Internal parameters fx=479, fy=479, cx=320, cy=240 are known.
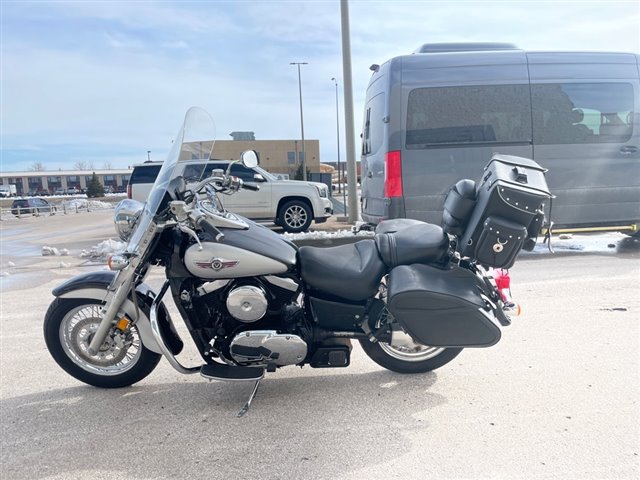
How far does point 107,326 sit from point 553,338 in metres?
3.36

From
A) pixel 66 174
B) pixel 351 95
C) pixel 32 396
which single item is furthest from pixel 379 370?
pixel 66 174

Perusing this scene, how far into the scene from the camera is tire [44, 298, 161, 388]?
3148 mm

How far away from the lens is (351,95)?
10758 mm

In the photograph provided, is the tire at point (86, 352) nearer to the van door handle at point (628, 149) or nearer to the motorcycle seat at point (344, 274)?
the motorcycle seat at point (344, 274)

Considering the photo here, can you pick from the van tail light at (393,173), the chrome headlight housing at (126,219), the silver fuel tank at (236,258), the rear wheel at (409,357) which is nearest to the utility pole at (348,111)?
the van tail light at (393,173)

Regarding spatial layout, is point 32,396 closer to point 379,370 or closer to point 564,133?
point 379,370

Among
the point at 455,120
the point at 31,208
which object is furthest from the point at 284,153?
the point at 455,120

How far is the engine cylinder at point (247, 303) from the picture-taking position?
9.07 ft

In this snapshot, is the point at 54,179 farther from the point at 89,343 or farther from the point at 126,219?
the point at 126,219

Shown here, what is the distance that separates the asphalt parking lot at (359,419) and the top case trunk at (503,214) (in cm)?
95

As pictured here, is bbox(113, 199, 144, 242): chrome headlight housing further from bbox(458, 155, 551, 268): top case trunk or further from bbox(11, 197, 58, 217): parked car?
bbox(11, 197, 58, 217): parked car

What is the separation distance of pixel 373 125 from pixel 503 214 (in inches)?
188

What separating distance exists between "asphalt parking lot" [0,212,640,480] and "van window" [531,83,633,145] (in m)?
3.43

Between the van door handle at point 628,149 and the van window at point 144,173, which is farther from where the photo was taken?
the van window at point 144,173
